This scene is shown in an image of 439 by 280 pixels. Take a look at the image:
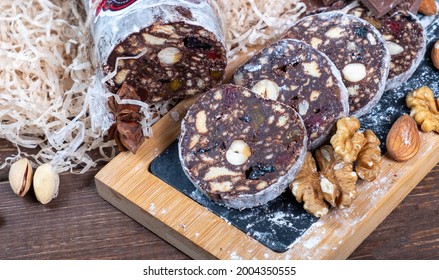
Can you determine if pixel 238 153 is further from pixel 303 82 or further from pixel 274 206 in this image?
pixel 303 82

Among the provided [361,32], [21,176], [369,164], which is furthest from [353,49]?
[21,176]

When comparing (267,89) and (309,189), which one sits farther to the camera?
(267,89)

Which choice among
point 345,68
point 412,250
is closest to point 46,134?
point 345,68

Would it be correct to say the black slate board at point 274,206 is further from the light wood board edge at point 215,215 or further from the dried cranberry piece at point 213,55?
the dried cranberry piece at point 213,55


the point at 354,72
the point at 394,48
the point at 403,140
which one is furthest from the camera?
the point at 394,48

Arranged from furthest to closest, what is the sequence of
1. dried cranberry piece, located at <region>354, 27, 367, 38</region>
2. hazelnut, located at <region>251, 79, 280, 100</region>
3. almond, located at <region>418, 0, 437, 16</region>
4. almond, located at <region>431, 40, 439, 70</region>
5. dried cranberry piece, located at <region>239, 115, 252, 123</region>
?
almond, located at <region>418, 0, 437, 16</region>
almond, located at <region>431, 40, 439, 70</region>
dried cranberry piece, located at <region>354, 27, 367, 38</region>
hazelnut, located at <region>251, 79, 280, 100</region>
dried cranberry piece, located at <region>239, 115, 252, 123</region>

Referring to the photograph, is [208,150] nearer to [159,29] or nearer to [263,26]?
[159,29]

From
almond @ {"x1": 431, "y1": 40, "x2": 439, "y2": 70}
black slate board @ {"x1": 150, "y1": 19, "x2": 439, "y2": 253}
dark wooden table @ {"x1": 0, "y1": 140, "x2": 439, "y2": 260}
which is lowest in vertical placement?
dark wooden table @ {"x1": 0, "y1": 140, "x2": 439, "y2": 260}

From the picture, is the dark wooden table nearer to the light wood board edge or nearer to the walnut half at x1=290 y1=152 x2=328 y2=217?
the light wood board edge

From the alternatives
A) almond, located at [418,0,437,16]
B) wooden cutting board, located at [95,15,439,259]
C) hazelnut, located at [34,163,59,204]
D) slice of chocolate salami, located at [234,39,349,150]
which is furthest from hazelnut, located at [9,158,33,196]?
almond, located at [418,0,437,16]
